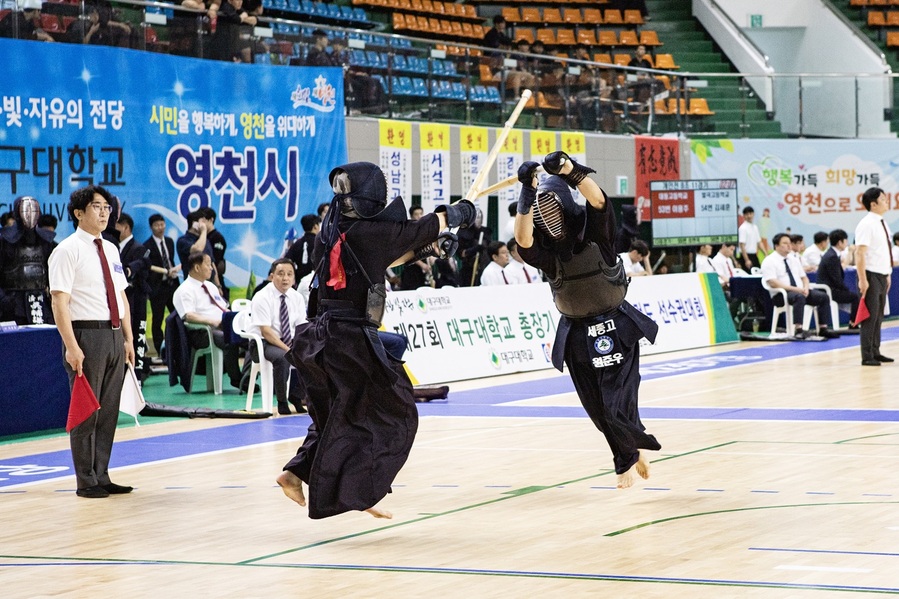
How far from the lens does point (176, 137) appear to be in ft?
53.5

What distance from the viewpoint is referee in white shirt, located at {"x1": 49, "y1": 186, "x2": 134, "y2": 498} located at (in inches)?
328

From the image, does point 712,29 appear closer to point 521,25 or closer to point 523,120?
point 521,25

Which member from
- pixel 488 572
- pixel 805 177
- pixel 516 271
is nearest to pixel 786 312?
pixel 516 271

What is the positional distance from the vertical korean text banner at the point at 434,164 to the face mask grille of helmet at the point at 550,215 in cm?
1227

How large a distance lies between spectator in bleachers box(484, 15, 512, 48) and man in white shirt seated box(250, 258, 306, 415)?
14.8 m

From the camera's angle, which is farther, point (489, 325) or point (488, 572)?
point (489, 325)

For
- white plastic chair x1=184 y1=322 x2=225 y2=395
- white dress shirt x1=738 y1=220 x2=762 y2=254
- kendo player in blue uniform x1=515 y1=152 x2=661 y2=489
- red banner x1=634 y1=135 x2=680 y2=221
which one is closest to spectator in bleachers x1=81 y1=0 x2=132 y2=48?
white plastic chair x1=184 y1=322 x2=225 y2=395

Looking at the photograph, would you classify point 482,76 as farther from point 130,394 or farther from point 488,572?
point 488,572

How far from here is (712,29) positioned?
32.0 meters

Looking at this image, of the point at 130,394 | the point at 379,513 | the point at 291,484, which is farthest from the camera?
the point at 130,394

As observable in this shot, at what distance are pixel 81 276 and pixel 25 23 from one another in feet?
23.6

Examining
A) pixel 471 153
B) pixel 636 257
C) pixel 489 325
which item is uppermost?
pixel 471 153

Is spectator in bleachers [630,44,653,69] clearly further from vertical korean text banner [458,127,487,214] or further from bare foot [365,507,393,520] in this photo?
bare foot [365,507,393,520]

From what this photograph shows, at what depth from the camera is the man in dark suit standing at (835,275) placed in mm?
21172
